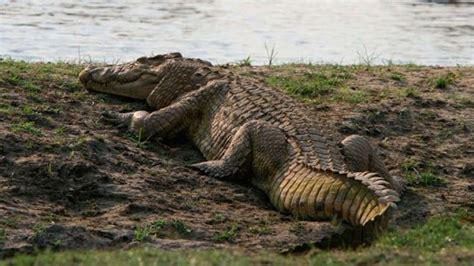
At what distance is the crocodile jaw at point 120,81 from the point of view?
923 cm

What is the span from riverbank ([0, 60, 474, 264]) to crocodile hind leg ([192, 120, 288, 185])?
116mm

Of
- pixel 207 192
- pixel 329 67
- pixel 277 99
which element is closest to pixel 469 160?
pixel 277 99

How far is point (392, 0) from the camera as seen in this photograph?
26.6 m

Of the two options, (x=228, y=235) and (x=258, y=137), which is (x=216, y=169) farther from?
(x=228, y=235)

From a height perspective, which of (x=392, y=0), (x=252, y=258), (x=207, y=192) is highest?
(x=252, y=258)

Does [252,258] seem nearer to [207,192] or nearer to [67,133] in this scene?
[207,192]

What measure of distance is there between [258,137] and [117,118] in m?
1.52

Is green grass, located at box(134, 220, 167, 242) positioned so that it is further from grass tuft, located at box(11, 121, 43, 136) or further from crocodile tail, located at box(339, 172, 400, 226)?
grass tuft, located at box(11, 121, 43, 136)

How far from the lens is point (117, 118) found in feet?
27.9

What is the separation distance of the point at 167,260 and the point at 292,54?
1104 centimetres

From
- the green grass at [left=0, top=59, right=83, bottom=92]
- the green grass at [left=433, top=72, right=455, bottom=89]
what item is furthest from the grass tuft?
the green grass at [left=433, top=72, right=455, bottom=89]

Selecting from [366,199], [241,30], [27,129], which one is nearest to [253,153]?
[366,199]

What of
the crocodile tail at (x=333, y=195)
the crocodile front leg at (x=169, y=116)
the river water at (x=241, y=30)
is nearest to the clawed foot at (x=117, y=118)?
the crocodile front leg at (x=169, y=116)

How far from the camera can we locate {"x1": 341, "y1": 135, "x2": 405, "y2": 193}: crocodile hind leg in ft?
24.0
